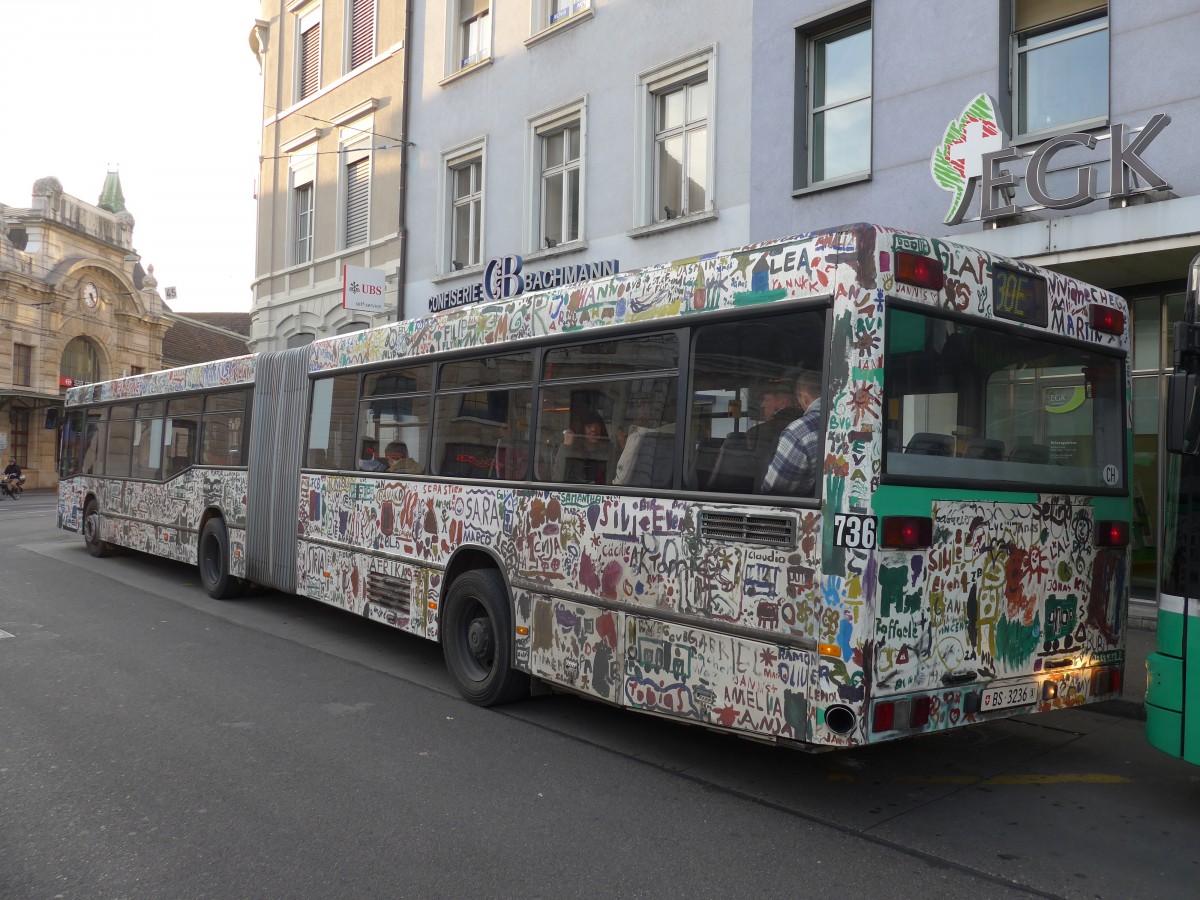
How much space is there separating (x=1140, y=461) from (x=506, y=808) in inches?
288

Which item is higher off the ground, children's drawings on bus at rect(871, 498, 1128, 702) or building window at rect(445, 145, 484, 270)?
building window at rect(445, 145, 484, 270)

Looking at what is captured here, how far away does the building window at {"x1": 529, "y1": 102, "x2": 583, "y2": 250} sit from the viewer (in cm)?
1551

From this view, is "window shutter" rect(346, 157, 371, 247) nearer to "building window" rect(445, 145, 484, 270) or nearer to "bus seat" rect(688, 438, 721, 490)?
"building window" rect(445, 145, 484, 270)

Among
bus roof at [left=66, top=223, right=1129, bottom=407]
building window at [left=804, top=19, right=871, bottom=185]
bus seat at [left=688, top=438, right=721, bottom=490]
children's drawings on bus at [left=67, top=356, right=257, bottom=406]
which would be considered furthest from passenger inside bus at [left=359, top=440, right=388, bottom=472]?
building window at [left=804, top=19, right=871, bottom=185]

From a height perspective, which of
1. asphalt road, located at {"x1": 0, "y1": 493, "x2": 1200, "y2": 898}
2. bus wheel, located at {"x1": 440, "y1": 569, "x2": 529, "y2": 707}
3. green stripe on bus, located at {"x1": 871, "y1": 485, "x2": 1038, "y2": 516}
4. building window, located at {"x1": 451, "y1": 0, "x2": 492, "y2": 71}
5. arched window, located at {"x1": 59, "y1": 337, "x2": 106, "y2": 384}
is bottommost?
asphalt road, located at {"x1": 0, "y1": 493, "x2": 1200, "y2": 898}

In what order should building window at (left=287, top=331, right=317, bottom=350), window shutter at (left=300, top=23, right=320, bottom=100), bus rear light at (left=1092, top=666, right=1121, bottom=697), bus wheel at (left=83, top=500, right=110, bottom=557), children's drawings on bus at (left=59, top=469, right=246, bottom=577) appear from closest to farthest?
bus rear light at (left=1092, top=666, right=1121, bottom=697) < children's drawings on bus at (left=59, top=469, right=246, bottom=577) < bus wheel at (left=83, top=500, right=110, bottom=557) < building window at (left=287, top=331, right=317, bottom=350) < window shutter at (left=300, top=23, right=320, bottom=100)

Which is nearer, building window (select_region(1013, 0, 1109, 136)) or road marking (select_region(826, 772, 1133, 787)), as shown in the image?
road marking (select_region(826, 772, 1133, 787))

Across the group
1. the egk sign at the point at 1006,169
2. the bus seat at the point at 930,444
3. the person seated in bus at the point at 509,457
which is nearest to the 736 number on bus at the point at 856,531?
the bus seat at the point at 930,444

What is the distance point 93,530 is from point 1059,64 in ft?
46.5

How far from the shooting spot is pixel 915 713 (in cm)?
454

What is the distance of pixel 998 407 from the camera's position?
16.6 feet

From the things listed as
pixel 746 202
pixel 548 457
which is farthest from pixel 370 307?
pixel 548 457

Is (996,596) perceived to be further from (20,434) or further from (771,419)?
(20,434)

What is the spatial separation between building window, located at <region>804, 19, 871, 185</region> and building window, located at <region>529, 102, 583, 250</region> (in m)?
4.25
